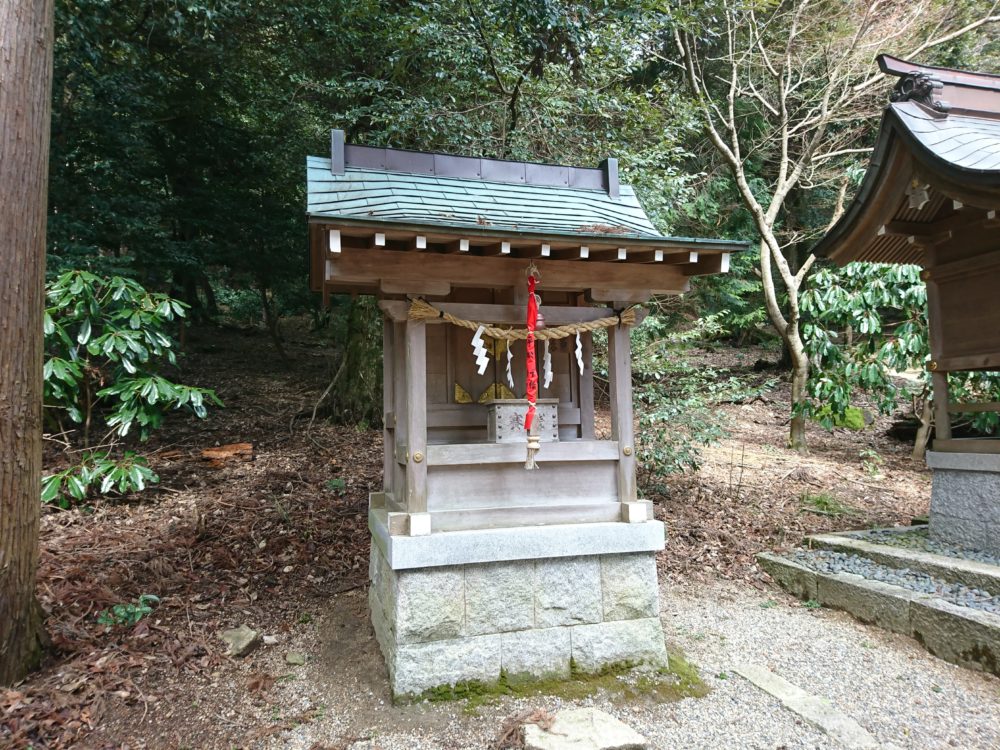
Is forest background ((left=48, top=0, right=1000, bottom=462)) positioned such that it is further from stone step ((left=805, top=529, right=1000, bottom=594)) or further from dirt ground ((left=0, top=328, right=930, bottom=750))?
stone step ((left=805, top=529, right=1000, bottom=594))

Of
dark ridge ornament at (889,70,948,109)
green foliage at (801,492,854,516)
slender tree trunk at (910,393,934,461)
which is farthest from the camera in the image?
slender tree trunk at (910,393,934,461)

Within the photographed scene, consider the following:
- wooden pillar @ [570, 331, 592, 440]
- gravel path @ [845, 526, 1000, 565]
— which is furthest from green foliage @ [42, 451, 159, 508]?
gravel path @ [845, 526, 1000, 565]

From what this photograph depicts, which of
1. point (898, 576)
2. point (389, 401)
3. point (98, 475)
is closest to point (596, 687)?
point (389, 401)

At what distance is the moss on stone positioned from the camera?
3633mm

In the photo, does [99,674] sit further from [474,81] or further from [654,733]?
[474,81]

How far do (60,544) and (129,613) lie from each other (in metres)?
1.65

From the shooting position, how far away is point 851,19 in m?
9.80

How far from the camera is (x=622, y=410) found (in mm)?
4238

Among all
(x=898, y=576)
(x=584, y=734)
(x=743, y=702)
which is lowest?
(x=743, y=702)

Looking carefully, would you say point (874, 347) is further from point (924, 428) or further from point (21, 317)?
point (21, 317)

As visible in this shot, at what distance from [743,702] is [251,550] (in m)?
4.45

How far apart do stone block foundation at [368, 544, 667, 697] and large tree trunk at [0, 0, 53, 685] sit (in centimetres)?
212

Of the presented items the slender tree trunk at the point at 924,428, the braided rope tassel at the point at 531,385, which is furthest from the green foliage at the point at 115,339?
the slender tree trunk at the point at 924,428

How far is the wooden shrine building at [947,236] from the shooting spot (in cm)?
519
